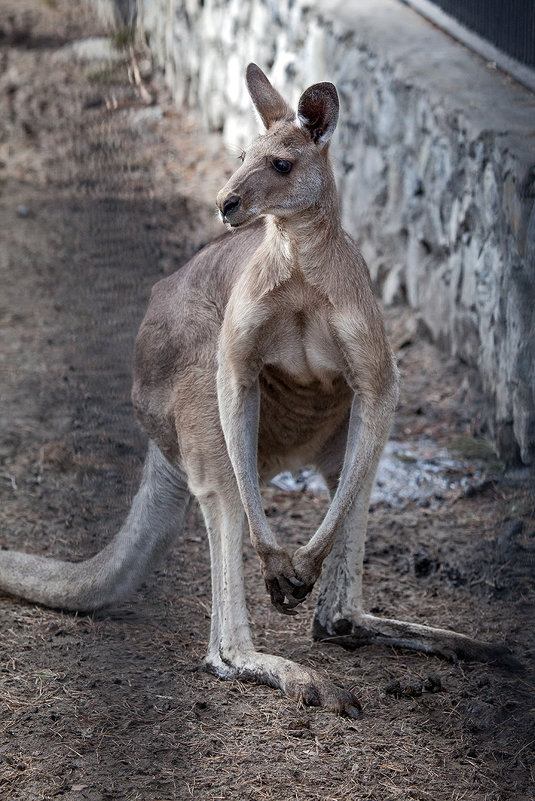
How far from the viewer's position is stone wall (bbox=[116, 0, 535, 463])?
13.7 ft

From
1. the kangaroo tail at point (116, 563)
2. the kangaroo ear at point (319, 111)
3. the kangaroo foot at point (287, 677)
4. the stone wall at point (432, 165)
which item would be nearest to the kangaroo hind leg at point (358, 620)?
the kangaroo foot at point (287, 677)

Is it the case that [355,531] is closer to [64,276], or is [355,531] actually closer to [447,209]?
[447,209]

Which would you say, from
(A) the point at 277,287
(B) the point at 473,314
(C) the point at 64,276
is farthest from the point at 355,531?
→ (C) the point at 64,276

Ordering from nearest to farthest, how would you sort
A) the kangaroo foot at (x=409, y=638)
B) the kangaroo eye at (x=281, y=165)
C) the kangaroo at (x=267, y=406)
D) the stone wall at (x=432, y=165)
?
the kangaroo eye at (x=281, y=165), the kangaroo at (x=267, y=406), the kangaroo foot at (x=409, y=638), the stone wall at (x=432, y=165)

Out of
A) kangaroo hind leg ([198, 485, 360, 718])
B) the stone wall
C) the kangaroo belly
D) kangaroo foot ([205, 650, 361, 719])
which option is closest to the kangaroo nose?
the kangaroo belly

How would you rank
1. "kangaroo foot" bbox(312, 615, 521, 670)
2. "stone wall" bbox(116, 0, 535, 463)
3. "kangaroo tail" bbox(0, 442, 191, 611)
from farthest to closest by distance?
"stone wall" bbox(116, 0, 535, 463) → "kangaroo tail" bbox(0, 442, 191, 611) → "kangaroo foot" bbox(312, 615, 521, 670)

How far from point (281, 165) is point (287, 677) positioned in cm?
142

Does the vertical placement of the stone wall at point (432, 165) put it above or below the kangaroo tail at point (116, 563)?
Result: above

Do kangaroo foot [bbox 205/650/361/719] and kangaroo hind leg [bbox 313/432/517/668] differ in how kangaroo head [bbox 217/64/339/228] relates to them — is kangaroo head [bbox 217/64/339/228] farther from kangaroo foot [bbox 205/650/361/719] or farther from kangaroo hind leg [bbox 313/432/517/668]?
kangaroo foot [bbox 205/650/361/719]

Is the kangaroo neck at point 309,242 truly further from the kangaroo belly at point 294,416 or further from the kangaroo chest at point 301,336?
the kangaroo belly at point 294,416

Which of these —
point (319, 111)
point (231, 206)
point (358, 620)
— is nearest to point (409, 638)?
point (358, 620)

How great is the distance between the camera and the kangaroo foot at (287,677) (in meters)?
2.87

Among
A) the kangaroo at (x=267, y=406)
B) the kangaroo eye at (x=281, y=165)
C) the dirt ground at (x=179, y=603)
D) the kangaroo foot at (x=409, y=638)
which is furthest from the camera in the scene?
the kangaroo foot at (x=409, y=638)

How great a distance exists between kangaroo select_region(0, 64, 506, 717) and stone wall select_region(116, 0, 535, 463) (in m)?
1.18
